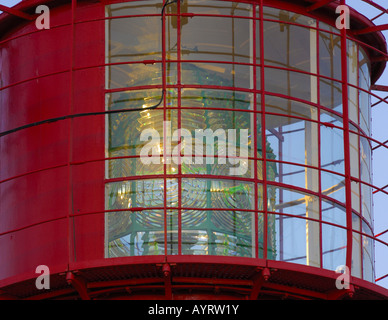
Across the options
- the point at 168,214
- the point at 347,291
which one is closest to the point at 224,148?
the point at 168,214

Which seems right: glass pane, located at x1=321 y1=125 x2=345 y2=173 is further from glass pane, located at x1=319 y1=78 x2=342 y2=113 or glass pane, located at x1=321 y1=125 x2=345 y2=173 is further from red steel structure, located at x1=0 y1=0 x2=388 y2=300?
glass pane, located at x1=319 y1=78 x2=342 y2=113

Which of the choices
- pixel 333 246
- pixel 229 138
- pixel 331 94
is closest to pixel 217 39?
pixel 229 138

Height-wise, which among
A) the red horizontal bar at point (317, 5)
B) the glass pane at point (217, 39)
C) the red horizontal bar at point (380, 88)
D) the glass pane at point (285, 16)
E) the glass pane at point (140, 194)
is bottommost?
the glass pane at point (140, 194)

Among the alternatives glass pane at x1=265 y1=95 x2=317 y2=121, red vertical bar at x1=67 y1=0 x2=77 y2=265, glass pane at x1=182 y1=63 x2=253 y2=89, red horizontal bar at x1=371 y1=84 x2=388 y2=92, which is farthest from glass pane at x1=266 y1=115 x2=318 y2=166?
red horizontal bar at x1=371 y1=84 x2=388 y2=92

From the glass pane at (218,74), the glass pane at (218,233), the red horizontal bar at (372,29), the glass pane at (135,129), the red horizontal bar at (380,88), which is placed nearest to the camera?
the glass pane at (218,233)

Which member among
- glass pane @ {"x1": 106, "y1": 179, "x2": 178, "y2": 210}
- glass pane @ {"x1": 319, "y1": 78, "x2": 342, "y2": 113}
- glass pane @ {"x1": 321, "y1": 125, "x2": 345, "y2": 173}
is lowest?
glass pane @ {"x1": 106, "y1": 179, "x2": 178, "y2": 210}

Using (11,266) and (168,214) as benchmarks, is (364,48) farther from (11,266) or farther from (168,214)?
(11,266)

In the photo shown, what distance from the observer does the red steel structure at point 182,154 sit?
1938 cm

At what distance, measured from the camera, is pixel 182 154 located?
1969cm

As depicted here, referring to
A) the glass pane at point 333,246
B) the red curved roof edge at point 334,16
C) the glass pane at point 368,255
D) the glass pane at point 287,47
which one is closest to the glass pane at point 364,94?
the red curved roof edge at point 334,16

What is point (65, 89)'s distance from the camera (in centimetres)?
2033

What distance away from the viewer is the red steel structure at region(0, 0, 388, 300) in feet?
63.6

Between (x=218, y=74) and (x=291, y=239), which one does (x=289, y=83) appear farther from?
(x=291, y=239)

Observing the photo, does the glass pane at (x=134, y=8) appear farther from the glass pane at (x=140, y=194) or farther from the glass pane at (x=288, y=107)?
the glass pane at (x=140, y=194)
